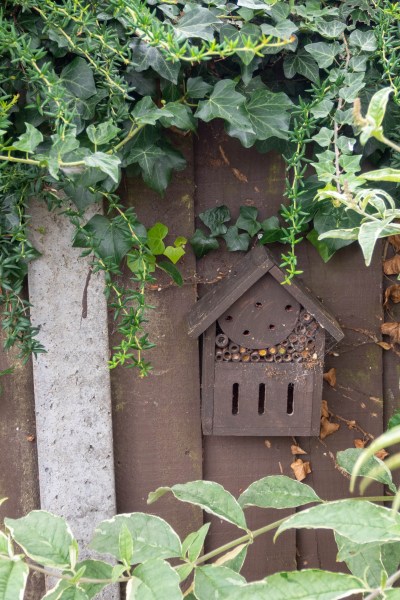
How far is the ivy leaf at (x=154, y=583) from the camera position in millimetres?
959

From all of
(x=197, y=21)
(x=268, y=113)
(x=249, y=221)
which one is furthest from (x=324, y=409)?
(x=197, y=21)

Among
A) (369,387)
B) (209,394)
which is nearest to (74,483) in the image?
(209,394)

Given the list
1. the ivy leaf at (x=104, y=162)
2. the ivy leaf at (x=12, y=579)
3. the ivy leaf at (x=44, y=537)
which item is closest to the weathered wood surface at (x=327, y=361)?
the ivy leaf at (x=104, y=162)

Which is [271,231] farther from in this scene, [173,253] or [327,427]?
[327,427]

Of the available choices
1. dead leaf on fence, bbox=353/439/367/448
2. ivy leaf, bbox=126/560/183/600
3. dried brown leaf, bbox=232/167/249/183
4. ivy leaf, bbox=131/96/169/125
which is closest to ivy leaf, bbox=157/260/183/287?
dried brown leaf, bbox=232/167/249/183

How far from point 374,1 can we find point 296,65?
0.20m

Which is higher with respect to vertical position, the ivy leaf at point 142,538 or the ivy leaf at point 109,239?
the ivy leaf at point 109,239

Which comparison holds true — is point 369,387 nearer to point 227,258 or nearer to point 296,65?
point 227,258

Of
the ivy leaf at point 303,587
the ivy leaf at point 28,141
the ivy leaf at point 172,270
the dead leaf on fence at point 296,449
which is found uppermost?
the ivy leaf at point 28,141

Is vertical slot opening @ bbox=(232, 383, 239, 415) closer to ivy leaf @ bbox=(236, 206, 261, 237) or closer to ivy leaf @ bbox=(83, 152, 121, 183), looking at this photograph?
ivy leaf @ bbox=(236, 206, 261, 237)

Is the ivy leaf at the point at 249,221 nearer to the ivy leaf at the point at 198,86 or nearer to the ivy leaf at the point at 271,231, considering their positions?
the ivy leaf at the point at 271,231

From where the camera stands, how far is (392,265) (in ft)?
5.33

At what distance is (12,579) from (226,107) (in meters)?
0.96

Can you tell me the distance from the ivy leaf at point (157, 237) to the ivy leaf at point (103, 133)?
A: 35 centimetres
